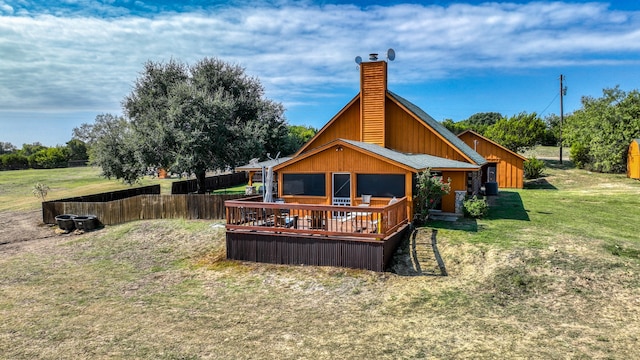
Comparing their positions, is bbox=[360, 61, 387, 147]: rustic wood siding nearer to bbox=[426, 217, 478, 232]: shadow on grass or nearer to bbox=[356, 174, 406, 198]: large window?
bbox=[356, 174, 406, 198]: large window

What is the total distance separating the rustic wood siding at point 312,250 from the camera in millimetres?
10398

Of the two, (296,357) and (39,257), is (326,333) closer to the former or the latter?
(296,357)

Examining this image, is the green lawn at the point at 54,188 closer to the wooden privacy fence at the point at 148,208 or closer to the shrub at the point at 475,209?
the wooden privacy fence at the point at 148,208

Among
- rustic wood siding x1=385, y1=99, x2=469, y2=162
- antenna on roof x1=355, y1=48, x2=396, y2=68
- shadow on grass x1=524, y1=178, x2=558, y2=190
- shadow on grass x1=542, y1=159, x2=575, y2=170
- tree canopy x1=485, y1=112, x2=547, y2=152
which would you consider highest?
antenna on roof x1=355, y1=48, x2=396, y2=68

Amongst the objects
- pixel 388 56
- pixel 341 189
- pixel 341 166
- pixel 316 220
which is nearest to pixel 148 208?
pixel 341 189

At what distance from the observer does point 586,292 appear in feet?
27.7

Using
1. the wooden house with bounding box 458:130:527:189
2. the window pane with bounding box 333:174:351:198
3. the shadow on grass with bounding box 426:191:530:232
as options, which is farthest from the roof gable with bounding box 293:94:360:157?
the wooden house with bounding box 458:130:527:189

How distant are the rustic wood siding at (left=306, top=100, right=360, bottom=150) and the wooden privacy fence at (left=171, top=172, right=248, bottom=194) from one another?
11498 mm

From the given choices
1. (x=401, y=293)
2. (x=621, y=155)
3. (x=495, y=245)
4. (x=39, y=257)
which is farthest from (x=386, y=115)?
(x=621, y=155)

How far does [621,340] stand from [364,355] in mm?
4332

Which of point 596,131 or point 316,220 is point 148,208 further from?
point 596,131

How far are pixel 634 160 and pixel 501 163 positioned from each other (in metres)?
10.8

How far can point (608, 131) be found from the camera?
3300 centimetres

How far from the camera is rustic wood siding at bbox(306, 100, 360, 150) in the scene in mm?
19250
